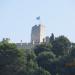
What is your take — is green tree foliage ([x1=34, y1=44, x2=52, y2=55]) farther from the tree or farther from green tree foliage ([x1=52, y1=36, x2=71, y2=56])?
the tree

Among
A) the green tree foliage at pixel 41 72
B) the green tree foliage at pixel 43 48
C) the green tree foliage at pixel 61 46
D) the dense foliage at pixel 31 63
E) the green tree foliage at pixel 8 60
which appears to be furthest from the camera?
the green tree foliage at pixel 43 48

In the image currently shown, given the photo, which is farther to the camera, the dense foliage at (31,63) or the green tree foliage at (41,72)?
the dense foliage at (31,63)

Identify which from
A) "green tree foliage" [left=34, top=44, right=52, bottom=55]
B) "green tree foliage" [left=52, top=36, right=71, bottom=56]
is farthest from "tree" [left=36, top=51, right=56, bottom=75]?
"green tree foliage" [left=34, top=44, right=52, bottom=55]

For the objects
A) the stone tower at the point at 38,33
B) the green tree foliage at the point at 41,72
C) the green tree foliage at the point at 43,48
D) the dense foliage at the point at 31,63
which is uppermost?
the stone tower at the point at 38,33

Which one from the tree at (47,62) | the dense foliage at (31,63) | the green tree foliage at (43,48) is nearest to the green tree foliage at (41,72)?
the dense foliage at (31,63)

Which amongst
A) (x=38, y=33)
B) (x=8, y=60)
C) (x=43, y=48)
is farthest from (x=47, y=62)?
(x=38, y=33)

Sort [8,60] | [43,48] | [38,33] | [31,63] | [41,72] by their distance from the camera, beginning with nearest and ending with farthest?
[41,72] < [8,60] < [31,63] < [43,48] < [38,33]

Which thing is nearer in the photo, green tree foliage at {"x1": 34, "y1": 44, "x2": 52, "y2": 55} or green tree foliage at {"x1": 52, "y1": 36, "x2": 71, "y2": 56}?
green tree foliage at {"x1": 52, "y1": 36, "x2": 71, "y2": 56}

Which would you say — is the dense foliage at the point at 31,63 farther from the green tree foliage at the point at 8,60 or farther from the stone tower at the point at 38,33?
the stone tower at the point at 38,33

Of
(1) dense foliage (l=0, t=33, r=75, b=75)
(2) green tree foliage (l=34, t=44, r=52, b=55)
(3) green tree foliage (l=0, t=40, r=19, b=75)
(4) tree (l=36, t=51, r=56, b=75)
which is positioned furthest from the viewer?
(2) green tree foliage (l=34, t=44, r=52, b=55)

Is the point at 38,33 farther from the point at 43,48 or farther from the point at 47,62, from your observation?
the point at 47,62

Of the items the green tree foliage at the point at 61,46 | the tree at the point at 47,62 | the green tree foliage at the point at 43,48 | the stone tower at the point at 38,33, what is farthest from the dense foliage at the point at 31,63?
the stone tower at the point at 38,33

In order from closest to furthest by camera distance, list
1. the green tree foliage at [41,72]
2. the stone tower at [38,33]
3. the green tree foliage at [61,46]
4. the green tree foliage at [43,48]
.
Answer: the green tree foliage at [41,72], the green tree foliage at [61,46], the green tree foliage at [43,48], the stone tower at [38,33]

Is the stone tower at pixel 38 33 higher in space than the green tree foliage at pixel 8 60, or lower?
higher
